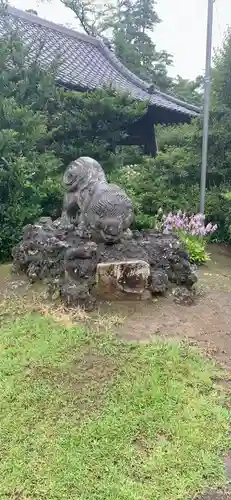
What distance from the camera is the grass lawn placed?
6.37 ft

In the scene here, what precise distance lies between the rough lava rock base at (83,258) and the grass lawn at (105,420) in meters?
0.63

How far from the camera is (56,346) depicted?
9.62 ft

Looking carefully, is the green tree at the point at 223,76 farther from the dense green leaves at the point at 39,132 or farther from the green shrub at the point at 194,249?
the green shrub at the point at 194,249

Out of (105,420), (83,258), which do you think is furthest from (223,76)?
(105,420)

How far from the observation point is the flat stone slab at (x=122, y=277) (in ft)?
11.8

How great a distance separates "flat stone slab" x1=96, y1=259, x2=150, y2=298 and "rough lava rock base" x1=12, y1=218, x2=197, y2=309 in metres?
0.07

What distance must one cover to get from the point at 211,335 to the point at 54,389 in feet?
4.24

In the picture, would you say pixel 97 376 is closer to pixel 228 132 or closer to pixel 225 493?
pixel 225 493

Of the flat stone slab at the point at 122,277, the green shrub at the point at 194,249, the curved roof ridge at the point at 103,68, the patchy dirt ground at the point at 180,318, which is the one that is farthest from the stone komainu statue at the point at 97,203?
the curved roof ridge at the point at 103,68

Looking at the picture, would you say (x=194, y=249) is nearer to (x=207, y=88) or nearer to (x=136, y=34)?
(x=207, y=88)

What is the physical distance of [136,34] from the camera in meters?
22.3

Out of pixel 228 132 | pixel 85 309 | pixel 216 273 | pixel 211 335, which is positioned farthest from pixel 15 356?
pixel 228 132

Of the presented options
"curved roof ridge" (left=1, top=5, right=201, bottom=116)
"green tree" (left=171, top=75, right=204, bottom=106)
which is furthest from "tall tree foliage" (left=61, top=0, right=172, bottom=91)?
"curved roof ridge" (left=1, top=5, right=201, bottom=116)

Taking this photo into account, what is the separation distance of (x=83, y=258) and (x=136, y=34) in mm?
21226
